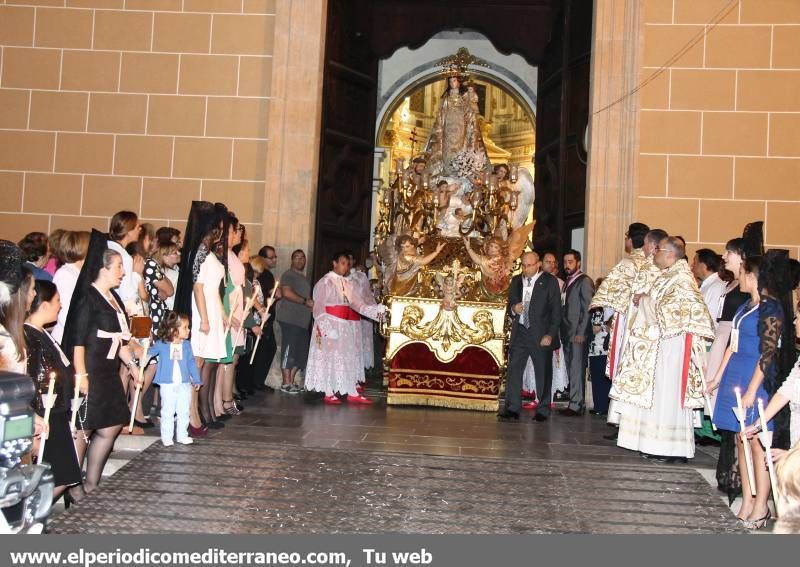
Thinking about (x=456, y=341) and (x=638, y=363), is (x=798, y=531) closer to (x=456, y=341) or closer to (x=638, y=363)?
(x=638, y=363)

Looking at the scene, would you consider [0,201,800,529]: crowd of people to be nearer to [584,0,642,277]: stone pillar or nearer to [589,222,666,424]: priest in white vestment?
[589,222,666,424]: priest in white vestment

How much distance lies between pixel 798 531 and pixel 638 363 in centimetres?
326

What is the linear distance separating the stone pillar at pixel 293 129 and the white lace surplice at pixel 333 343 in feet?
3.93

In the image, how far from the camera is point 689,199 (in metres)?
10.3

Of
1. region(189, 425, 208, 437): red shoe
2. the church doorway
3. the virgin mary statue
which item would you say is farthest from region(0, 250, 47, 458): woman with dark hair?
the virgin mary statue

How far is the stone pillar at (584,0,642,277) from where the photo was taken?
33.7 ft

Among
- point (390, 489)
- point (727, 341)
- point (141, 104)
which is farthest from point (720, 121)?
point (141, 104)

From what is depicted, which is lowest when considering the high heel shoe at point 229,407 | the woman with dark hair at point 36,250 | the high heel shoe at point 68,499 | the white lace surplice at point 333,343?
the high heel shoe at point 68,499

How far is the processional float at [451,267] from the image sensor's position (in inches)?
374

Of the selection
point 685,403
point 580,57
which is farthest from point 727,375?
point 580,57

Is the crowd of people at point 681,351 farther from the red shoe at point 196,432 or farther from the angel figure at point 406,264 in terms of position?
the red shoe at point 196,432

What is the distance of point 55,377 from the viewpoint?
464 centimetres

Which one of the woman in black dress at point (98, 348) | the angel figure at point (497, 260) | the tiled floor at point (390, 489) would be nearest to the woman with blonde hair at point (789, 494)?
the tiled floor at point (390, 489)

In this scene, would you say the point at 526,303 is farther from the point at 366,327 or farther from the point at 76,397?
the point at 76,397
